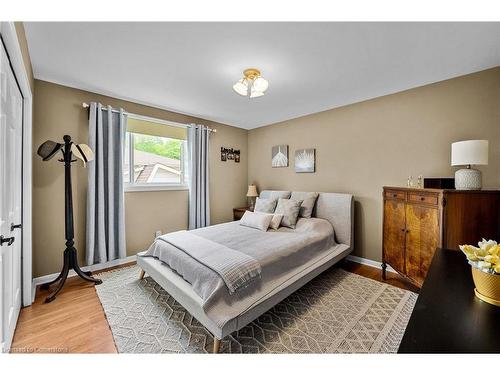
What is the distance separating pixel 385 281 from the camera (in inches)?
104

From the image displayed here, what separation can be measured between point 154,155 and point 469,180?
4000 millimetres

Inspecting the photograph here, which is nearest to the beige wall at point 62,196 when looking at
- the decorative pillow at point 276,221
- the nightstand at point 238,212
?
the nightstand at point 238,212

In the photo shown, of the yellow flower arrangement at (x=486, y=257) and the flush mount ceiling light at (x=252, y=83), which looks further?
the flush mount ceiling light at (x=252, y=83)

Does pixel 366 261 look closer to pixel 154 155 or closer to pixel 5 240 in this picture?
pixel 154 155

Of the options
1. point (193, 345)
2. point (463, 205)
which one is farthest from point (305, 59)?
point (193, 345)

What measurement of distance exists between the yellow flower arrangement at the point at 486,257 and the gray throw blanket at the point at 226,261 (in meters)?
1.36

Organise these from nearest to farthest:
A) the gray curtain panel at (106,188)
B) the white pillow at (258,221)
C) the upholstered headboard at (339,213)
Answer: the gray curtain panel at (106,188)
the white pillow at (258,221)
the upholstered headboard at (339,213)

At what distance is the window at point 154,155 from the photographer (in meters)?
3.29

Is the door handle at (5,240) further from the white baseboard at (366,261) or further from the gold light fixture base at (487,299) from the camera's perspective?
the white baseboard at (366,261)

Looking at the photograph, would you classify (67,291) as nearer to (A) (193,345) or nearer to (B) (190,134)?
(A) (193,345)

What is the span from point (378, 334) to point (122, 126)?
3.76 m

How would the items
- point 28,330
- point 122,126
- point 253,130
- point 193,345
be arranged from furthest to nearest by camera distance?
point 253,130, point 122,126, point 28,330, point 193,345

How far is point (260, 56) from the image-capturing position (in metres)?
2.04

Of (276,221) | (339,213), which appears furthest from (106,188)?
(339,213)
